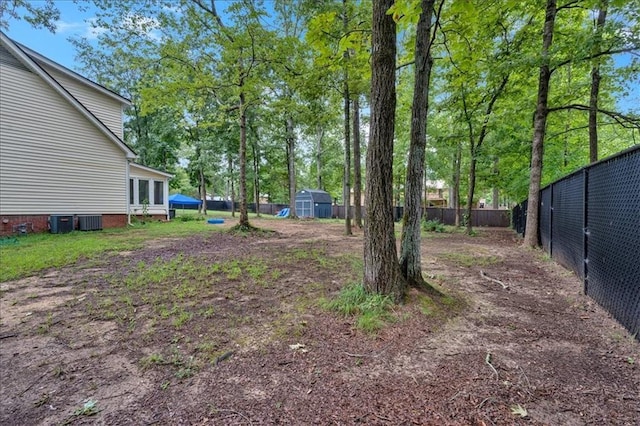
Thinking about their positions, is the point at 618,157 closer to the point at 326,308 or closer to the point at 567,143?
the point at 326,308

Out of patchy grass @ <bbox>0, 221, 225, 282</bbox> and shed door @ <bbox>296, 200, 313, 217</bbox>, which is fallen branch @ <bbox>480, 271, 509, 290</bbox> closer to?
patchy grass @ <bbox>0, 221, 225, 282</bbox>

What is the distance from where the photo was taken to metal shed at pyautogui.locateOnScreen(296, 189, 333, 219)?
24125 mm

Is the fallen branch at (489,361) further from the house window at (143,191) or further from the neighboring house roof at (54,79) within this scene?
the house window at (143,191)

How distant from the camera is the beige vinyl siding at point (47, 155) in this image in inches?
373

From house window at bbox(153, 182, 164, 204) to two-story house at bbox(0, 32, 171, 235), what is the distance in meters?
2.74

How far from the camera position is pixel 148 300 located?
153 inches

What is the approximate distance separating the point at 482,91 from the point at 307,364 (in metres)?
11.8

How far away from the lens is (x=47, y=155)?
1025cm

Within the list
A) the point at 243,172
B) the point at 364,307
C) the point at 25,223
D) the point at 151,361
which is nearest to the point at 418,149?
the point at 364,307

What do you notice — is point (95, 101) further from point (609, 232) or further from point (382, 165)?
point (609, 232)

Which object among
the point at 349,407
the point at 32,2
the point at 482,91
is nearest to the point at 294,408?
the point at 349,407

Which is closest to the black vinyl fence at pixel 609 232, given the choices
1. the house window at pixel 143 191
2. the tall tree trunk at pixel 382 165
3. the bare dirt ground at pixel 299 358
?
the bare dirt ground at pixel 299 358

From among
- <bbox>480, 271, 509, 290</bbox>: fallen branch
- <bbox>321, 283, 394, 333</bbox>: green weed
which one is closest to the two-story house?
<bbox>321, 283, 394, 333</bbox>: green weed

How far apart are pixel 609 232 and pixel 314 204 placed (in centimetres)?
2112
